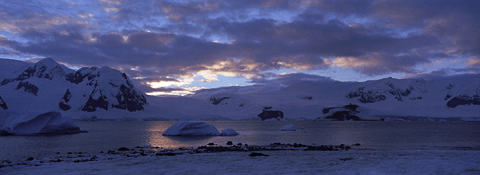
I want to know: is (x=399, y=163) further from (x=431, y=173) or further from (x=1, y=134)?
(x=1, y=134)

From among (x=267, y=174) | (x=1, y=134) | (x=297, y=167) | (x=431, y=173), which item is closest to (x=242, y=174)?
(x=267, y=174)

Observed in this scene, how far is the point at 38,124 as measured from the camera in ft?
210

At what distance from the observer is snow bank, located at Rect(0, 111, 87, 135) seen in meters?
60.5

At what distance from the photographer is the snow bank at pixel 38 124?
60469 mm

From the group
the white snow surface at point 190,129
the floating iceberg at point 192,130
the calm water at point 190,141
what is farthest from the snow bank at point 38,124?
the white snow surface at point 190,129

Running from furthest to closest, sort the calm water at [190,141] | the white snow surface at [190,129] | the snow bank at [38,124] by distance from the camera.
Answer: the snow bank at [38,124], the white snow surface at [190,129], the calm water at [190,141]

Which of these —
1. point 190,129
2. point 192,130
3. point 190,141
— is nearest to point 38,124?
point 190,129

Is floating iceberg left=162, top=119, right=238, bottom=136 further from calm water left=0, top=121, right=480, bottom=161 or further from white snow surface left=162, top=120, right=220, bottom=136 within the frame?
calm water left=0, top=121, right=480, bottom=161

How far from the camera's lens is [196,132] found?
59594 millimetres

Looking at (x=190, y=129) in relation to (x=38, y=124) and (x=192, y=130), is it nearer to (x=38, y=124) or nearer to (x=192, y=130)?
(x=192, y=130)

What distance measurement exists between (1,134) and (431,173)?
68286 mm

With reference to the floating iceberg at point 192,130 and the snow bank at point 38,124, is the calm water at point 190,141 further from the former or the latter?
the snow bank at point 38,124

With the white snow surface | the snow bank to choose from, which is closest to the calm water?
the white snow surface

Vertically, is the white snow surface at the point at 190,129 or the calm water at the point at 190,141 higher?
the white snow surface at the point at 190,129
